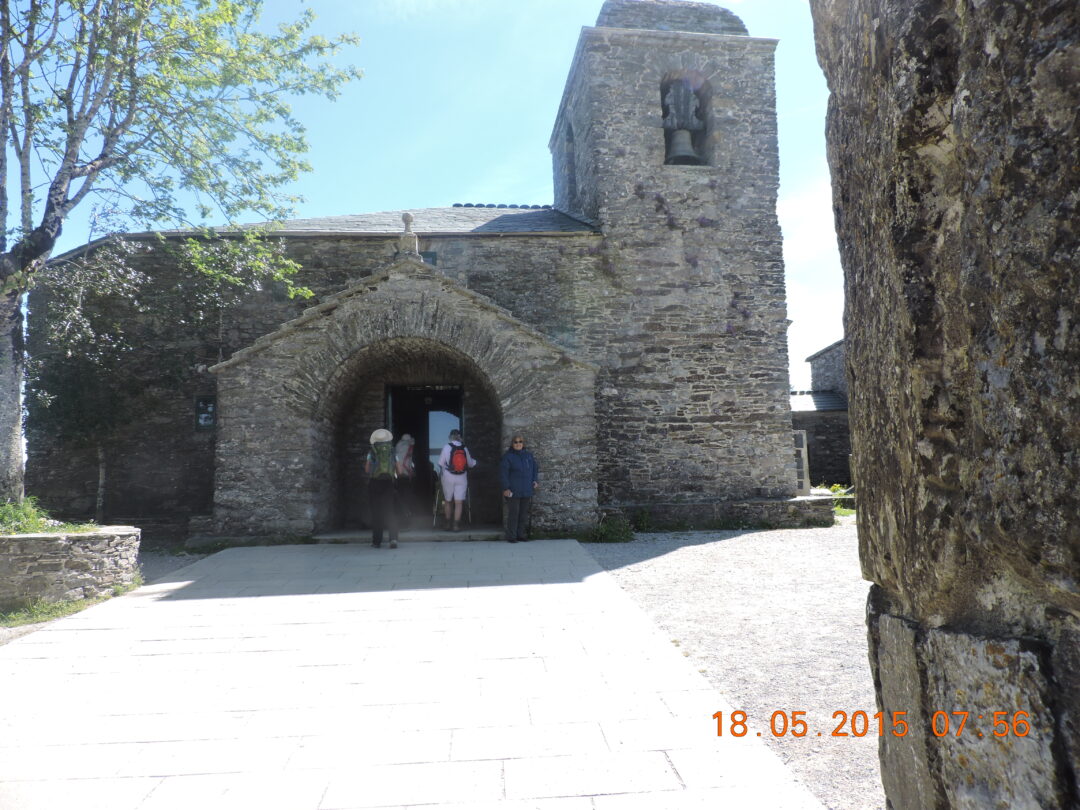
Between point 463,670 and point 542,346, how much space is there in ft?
21.3

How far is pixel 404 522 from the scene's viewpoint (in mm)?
10594

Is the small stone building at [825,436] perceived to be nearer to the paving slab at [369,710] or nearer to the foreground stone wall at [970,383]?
the paving slab at [369,710]

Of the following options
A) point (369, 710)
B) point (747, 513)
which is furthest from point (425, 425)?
point (369, 710)

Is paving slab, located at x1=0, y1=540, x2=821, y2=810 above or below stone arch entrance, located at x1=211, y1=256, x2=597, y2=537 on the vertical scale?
below

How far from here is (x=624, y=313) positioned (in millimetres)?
12664

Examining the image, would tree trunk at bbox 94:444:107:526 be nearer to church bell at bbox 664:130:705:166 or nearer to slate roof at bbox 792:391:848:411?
church bell at bbox 664:130:705:166

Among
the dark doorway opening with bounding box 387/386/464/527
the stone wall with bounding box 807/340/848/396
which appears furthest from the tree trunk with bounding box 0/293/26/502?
the stone wall with bounding box 807/340/848/396

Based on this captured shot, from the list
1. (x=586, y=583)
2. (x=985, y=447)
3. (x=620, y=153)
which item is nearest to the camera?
(x=985, y=447)

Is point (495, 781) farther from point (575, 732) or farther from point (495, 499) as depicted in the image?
point (495, 499)

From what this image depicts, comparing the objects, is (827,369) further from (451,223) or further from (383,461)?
(383,461)

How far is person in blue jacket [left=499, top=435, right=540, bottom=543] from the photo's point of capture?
9289mm

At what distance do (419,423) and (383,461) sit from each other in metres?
4.08

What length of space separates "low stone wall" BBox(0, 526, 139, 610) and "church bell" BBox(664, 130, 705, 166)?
11692mm

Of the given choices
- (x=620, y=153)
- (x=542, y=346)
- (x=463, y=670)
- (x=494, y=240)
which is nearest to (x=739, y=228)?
(x=620, y=153)
